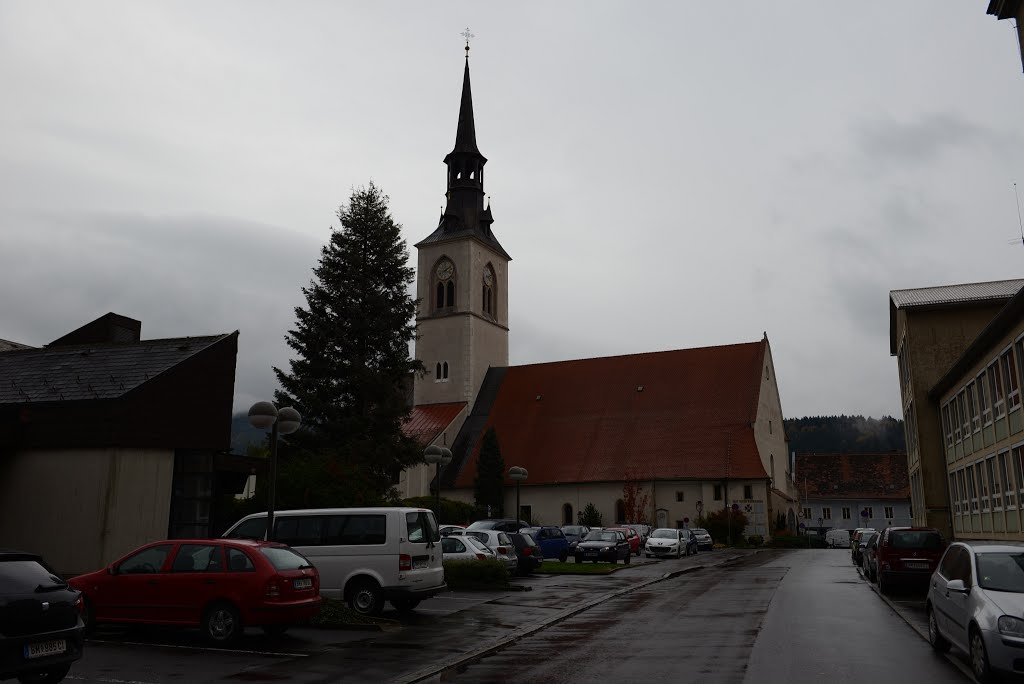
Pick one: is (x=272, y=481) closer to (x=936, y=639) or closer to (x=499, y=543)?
(x=499, y=543)

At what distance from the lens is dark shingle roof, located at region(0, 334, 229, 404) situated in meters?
19.6

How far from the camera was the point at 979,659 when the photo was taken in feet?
30.9

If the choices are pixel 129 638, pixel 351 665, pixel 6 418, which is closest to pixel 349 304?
pixel 6 418

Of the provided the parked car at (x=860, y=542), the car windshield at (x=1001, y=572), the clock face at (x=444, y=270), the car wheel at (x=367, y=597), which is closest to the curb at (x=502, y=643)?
the car wheel at (x=367, y=597)

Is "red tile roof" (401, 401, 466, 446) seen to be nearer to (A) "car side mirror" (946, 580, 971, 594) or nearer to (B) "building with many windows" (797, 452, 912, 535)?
(B) "building with many windows" (797, 452, 912, 535)

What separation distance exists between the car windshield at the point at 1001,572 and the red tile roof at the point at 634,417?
4245cm

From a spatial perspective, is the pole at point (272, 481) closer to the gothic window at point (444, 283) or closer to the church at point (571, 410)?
the church at point (571, 410)

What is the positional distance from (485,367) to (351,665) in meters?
57.6

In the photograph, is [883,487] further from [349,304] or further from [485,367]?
[349,304]

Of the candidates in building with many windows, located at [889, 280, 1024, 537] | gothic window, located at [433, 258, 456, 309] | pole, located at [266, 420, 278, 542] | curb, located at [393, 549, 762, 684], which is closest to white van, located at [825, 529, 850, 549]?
building with many windows, located at [889, 280, 1024, 537]

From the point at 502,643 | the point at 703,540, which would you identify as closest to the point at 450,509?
the point at 703,540

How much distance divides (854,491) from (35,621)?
83.1m

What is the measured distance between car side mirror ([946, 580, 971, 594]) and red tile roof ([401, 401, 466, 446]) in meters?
51.7

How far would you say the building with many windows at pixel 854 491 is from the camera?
7956cm
